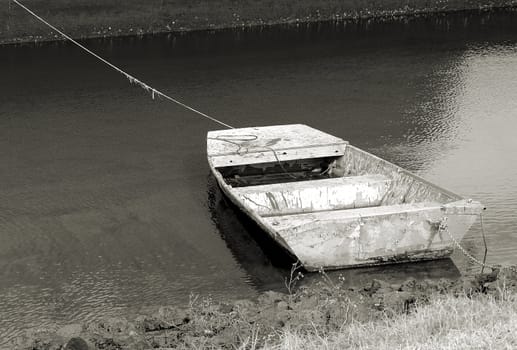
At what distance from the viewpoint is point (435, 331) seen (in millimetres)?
7480

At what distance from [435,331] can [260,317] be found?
216 centimetres

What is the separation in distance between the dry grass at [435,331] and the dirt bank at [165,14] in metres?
19.2

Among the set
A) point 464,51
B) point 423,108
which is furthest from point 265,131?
point 464,51

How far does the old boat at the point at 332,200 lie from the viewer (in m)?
10.2

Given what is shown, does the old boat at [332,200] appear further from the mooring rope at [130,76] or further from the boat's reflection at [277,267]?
the mooring rope at [130,76]

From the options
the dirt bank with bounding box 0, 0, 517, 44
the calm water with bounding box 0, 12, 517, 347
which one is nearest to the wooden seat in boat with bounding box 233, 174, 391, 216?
the calm water with bounding box 0, 12, 517, 347

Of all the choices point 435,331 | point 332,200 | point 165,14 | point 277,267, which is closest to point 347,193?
point 332,200

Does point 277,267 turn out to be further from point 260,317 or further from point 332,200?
point 260,317

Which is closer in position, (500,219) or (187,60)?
(500,219)

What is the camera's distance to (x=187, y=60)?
23234 mm

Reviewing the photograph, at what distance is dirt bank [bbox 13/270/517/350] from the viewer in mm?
8359

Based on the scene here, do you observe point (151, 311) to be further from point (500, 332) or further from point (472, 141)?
point (472, 141)

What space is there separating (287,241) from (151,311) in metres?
1.93

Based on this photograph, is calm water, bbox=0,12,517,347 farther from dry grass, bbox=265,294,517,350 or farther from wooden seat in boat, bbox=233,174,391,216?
dry grass, bbox=265,294,517,350
